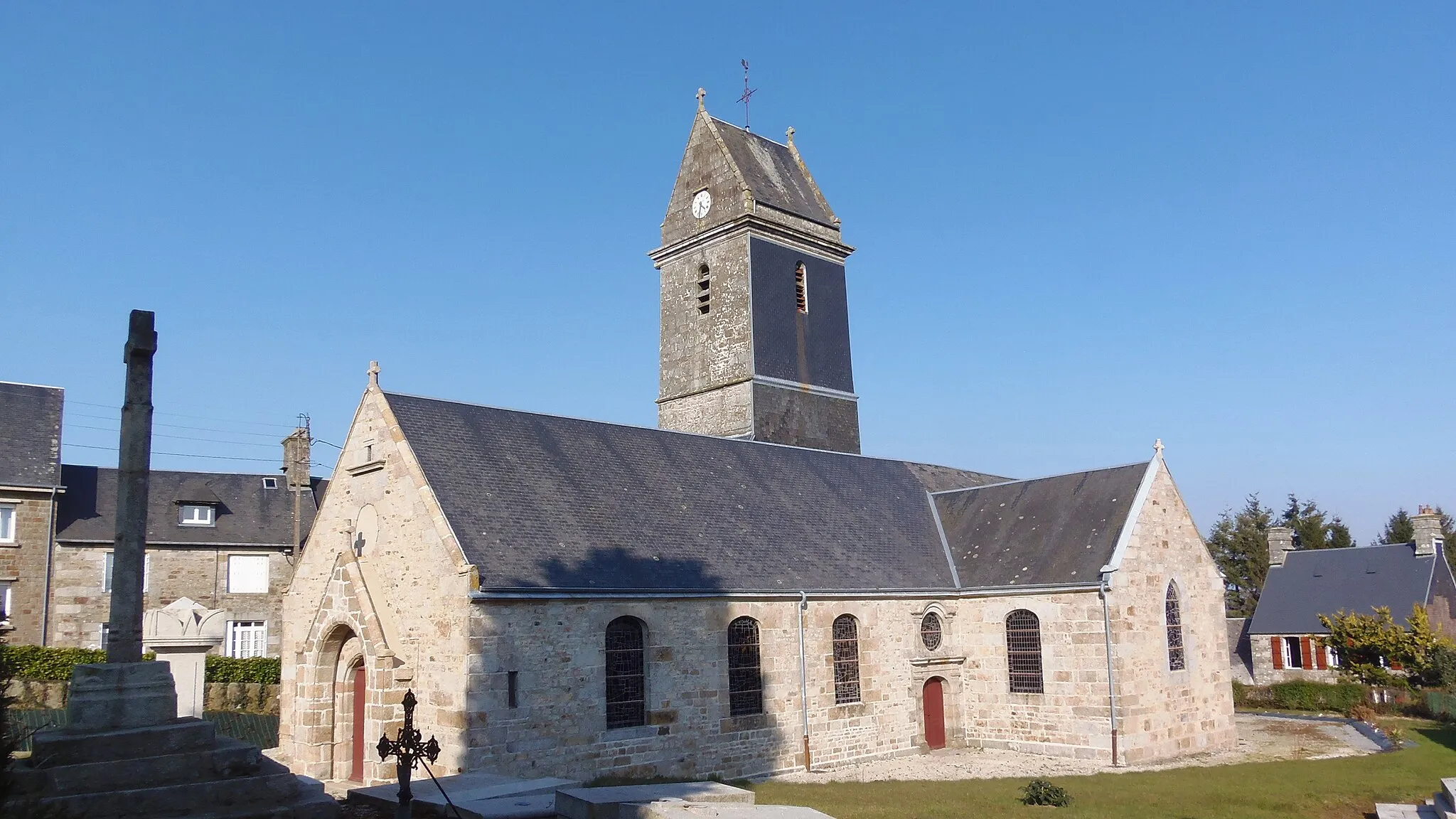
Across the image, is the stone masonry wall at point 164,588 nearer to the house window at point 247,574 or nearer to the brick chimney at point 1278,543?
the house window at point 247,574

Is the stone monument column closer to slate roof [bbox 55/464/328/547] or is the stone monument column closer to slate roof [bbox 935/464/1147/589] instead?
slate roof [bbox 55/464/328/547]

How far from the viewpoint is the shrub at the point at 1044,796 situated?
1645cm

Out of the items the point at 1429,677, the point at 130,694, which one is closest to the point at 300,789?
the point at 130,694

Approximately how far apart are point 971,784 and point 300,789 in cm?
1236

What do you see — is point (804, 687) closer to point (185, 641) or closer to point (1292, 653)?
point (185, 641)

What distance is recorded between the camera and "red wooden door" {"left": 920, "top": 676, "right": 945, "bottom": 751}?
24594 mm

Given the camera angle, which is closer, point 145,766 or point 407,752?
point 145,766

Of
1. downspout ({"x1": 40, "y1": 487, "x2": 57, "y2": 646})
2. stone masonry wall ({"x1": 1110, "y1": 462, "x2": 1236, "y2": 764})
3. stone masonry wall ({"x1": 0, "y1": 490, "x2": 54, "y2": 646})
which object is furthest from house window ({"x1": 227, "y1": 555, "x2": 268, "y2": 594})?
stone masonry wall ({"x1": 1110, "y1": 462, "x2": 1236, "y2": 764})

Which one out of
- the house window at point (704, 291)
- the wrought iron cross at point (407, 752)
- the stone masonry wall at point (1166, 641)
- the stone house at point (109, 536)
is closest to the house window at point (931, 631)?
the stone masonry wall at point (1166, 641)

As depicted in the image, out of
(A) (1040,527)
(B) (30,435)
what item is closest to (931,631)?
(A) (1040,527)

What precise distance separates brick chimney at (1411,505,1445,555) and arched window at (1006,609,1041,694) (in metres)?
21.8

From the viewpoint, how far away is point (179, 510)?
35344 millimetres

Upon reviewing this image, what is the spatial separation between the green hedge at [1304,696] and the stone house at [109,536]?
3125cm

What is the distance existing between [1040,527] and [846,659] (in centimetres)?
629
